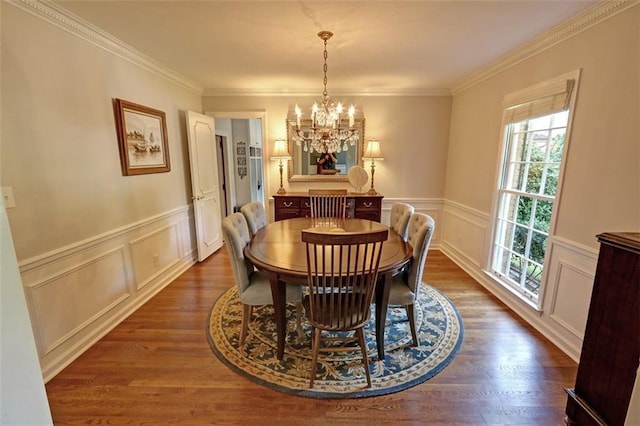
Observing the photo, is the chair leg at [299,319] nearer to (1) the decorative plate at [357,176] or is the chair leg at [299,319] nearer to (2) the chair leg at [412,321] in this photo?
(2) the chair leg at [412,321]

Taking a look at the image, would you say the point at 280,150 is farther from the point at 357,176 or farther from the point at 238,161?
the point at 238,161

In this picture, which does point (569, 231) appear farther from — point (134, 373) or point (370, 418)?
point (134, 373)

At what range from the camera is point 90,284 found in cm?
219

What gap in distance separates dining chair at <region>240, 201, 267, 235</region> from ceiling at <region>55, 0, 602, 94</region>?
1442mm

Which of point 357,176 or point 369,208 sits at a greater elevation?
point 357,176

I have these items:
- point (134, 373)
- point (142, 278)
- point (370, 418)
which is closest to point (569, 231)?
point (370, 418)

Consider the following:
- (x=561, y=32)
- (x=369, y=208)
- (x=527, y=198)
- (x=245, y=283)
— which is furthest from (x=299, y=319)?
(x=561, y=32)

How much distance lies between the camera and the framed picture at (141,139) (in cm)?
248

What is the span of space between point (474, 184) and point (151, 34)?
362cm

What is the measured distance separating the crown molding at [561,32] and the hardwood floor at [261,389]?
2.31 meters

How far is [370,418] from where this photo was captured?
1.57 metres

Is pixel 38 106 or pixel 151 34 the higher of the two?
pixel 151 34

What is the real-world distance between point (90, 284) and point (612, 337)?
10.1 ft

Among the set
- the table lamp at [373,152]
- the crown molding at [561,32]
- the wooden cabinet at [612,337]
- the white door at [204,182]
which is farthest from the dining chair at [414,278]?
the white door at [204,182]
